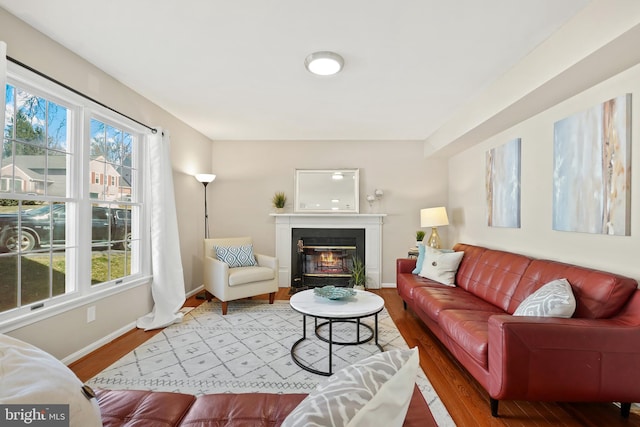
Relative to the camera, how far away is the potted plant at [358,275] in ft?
14.9

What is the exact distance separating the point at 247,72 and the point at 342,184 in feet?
8.38

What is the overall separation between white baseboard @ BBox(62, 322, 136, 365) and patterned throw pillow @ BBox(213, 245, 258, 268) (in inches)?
48.0

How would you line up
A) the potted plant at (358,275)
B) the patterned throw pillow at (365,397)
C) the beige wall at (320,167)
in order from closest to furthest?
the patterned throw pillow at (365,397)
the potted plant at (358,275)
the beige wall at (320,167)

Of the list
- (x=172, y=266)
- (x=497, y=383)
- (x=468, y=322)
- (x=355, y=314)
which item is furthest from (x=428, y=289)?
(x=172, y=266)

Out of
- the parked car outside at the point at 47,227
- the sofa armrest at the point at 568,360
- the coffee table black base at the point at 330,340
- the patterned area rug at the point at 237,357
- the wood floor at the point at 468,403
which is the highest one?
the parked car outside at the point at 47,227

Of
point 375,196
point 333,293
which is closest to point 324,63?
point 333,293

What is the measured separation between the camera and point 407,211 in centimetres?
477

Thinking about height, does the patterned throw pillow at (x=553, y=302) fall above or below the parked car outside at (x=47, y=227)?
below

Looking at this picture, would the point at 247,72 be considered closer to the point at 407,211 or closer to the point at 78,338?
the point at 78,338

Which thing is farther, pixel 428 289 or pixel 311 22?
pixel 428 289

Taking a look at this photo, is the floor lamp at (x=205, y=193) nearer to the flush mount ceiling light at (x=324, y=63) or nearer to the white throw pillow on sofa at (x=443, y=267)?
the flush mount ceiling light at (x=324, y=63)

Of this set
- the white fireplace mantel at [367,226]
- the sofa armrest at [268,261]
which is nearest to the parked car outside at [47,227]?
the sofa armrest at [268,261]

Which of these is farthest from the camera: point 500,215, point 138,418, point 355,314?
point 500,215

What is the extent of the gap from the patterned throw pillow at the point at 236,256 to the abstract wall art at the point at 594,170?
3410 millimetres
